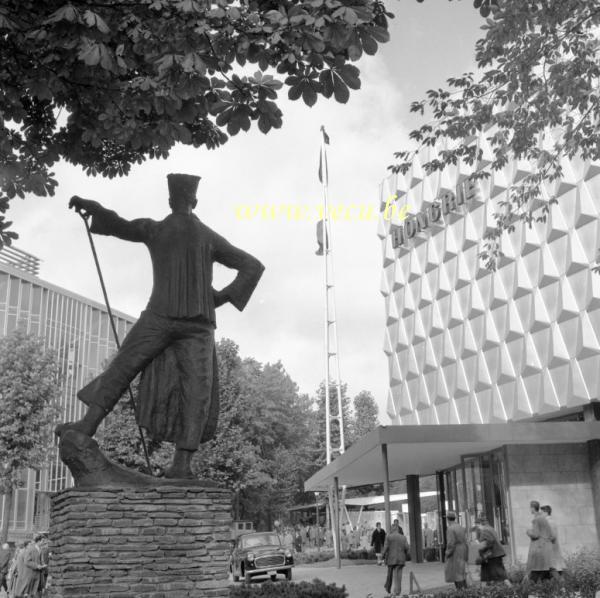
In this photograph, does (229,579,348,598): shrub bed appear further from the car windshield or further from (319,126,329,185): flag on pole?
(319,126,329,185): flag on pole

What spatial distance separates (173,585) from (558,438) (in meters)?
16.9

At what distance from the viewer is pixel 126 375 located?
796 centimetres

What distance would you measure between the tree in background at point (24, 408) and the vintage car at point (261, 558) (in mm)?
10950

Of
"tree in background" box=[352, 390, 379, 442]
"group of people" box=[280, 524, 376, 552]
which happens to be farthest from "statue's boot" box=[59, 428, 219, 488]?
"tree in background" box=[352, 390, 379, 442]

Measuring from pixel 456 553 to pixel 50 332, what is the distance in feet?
153

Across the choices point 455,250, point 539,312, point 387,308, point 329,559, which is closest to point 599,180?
point 539,312

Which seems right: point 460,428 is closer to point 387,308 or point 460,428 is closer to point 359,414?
Result: point 387,308

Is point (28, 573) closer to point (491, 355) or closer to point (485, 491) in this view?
point (485, 491)

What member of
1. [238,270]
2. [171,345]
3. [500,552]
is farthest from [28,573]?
[238,270]

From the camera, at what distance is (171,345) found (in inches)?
321

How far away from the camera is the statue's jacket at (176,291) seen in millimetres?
8031

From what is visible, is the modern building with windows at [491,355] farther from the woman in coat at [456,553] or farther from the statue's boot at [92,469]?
the statue's boot at [92,469]

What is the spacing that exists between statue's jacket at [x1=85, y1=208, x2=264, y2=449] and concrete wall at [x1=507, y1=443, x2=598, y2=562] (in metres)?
16.1

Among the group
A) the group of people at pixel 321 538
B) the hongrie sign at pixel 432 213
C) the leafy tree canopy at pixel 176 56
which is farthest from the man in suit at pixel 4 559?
the group of people at pixel 321 538
